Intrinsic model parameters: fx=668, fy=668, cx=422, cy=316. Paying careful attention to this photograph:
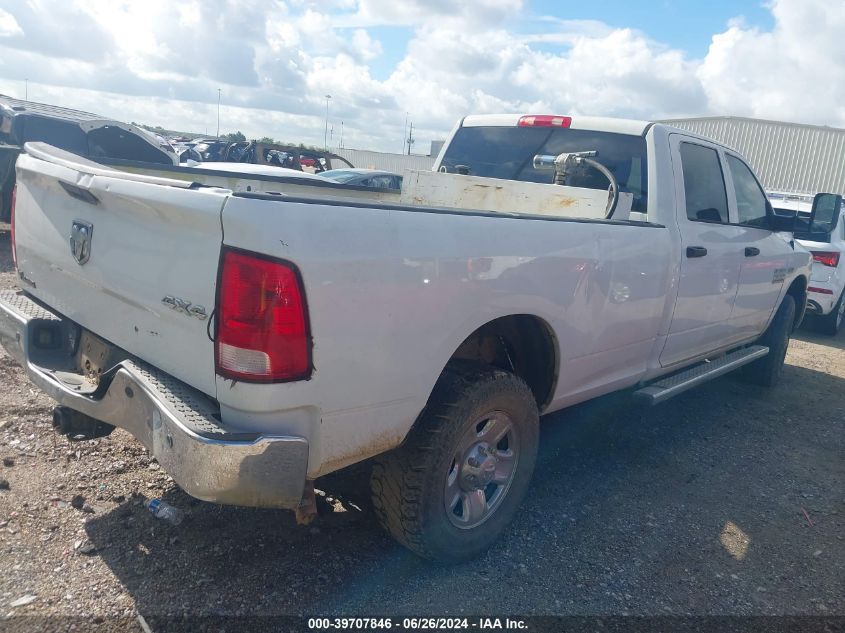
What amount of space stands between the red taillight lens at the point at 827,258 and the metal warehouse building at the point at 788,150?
15.6 meters

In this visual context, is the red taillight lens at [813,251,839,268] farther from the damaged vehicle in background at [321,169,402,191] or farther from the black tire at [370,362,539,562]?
the black tire at [370,362,539,562]

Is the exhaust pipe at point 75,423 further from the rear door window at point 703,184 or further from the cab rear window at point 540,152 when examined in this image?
A: the rear door window at point 703,184

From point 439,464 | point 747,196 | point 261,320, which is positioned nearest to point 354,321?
point 261,320

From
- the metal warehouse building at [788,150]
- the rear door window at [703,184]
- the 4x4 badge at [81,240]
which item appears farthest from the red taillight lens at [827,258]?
the metal warehouse building at [788,150]

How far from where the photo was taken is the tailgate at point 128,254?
7.18 ft

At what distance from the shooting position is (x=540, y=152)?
470 centimetres

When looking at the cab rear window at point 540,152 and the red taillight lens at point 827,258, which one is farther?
the red taillight lens at point 827,258

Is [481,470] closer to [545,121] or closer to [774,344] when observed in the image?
[545,121]

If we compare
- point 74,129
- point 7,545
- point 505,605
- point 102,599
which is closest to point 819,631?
point 505,605

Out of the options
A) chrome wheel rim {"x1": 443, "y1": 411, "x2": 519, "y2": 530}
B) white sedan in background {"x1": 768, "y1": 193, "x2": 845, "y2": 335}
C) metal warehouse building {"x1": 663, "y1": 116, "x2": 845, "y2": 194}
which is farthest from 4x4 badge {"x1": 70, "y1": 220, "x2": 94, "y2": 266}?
metal warehouse building {"x1": 663, "y1": 116, "x2": 845, "y2": 194}

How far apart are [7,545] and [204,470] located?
141 centimetres

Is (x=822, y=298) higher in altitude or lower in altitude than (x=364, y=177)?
lower

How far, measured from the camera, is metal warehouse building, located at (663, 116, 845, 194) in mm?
22719

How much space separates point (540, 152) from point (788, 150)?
74.0 feet
